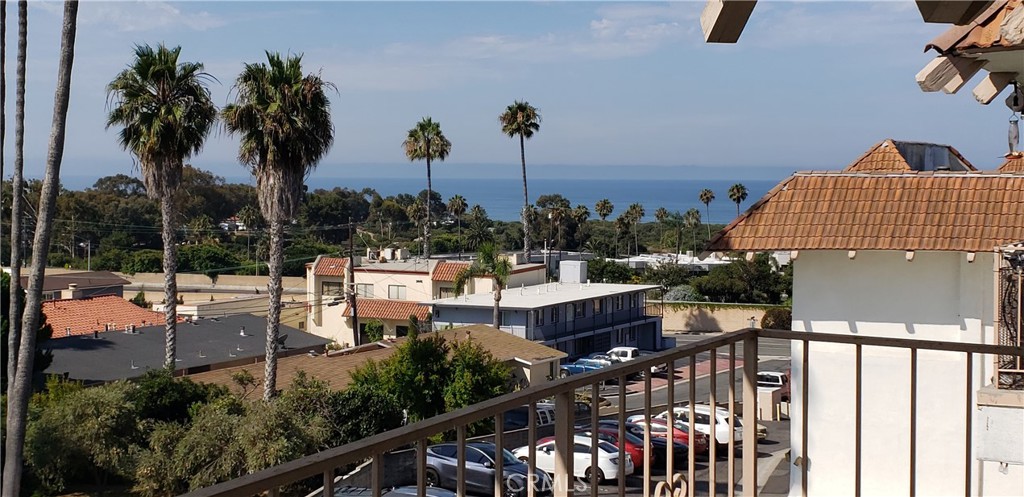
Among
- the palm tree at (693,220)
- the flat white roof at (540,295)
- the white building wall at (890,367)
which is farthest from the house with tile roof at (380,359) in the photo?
the palm tree at (693,220)

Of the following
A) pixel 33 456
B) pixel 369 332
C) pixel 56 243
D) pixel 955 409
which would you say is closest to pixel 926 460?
pixel 955 409

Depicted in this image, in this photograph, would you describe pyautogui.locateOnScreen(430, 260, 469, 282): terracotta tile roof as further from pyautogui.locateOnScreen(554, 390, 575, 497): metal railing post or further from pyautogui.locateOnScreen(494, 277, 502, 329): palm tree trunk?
pyautogui.locateOnScreen(554, 390, 575, 497): metal railing post

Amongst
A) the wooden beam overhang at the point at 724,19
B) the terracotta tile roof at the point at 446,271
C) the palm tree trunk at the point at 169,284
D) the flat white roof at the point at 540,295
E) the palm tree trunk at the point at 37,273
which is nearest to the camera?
the wooden beam overhang at the point at 724,19

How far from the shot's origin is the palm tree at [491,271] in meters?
34.3

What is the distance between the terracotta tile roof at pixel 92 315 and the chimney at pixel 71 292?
13.7 ft

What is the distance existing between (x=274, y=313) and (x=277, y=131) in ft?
13.0

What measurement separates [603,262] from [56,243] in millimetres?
34057

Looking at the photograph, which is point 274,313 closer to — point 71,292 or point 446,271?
point 446,271

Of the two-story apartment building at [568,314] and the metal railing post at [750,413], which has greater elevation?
the metal railing post at [750,413]

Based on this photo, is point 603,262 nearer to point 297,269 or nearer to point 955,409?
point 297,269

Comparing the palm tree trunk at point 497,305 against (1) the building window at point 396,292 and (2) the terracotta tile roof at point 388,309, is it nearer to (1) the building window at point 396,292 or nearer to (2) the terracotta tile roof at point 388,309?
(2) the terracotta tile roof at point 388,309

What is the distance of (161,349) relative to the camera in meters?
27.2

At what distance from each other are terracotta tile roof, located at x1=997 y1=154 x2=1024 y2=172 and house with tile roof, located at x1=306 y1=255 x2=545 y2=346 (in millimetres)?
30801

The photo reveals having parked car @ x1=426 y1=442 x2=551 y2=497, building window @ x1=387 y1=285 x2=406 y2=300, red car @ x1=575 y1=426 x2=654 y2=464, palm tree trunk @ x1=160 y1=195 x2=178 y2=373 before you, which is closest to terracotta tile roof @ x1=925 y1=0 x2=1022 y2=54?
red car @ x1=575 y1=426 x2=654 y2=464
